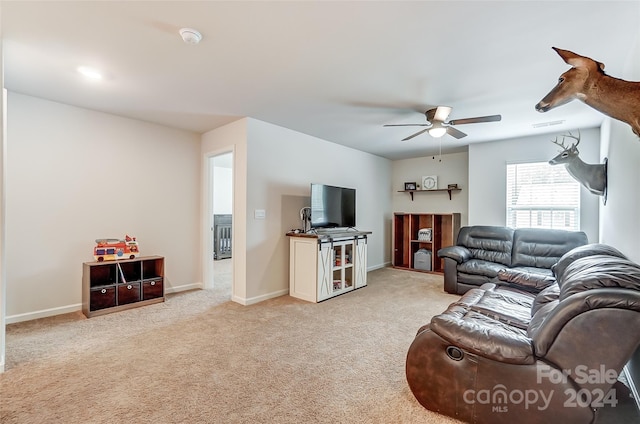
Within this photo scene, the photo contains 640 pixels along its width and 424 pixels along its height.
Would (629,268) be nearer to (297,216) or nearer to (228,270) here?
(297,216)

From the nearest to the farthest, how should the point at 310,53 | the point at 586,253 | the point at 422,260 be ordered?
the point at 310,53
the point at 586,253
the point at 422,260

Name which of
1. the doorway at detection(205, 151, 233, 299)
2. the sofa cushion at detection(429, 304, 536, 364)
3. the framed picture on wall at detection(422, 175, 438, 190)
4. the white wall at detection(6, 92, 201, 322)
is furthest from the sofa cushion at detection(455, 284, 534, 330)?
the doorway at detection(205, 151, 233, 299)

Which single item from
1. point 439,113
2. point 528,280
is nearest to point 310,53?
point 439,113

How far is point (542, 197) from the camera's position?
4.78m

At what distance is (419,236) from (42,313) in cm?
609

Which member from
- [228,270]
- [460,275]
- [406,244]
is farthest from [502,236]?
[228,270]

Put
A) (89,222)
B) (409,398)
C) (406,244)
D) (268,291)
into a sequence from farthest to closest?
(406,244) < (268,291) < (89,222) < (409,398)

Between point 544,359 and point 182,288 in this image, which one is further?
point 182,288

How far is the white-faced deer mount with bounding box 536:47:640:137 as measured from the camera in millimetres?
Result: 1562

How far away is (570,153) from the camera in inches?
147

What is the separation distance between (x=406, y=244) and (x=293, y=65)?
520 cm

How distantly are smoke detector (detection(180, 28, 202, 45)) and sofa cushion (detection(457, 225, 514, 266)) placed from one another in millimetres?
4741

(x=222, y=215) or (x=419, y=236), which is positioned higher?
(x=222, y=215)

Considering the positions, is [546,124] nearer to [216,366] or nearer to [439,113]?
[439,113]
